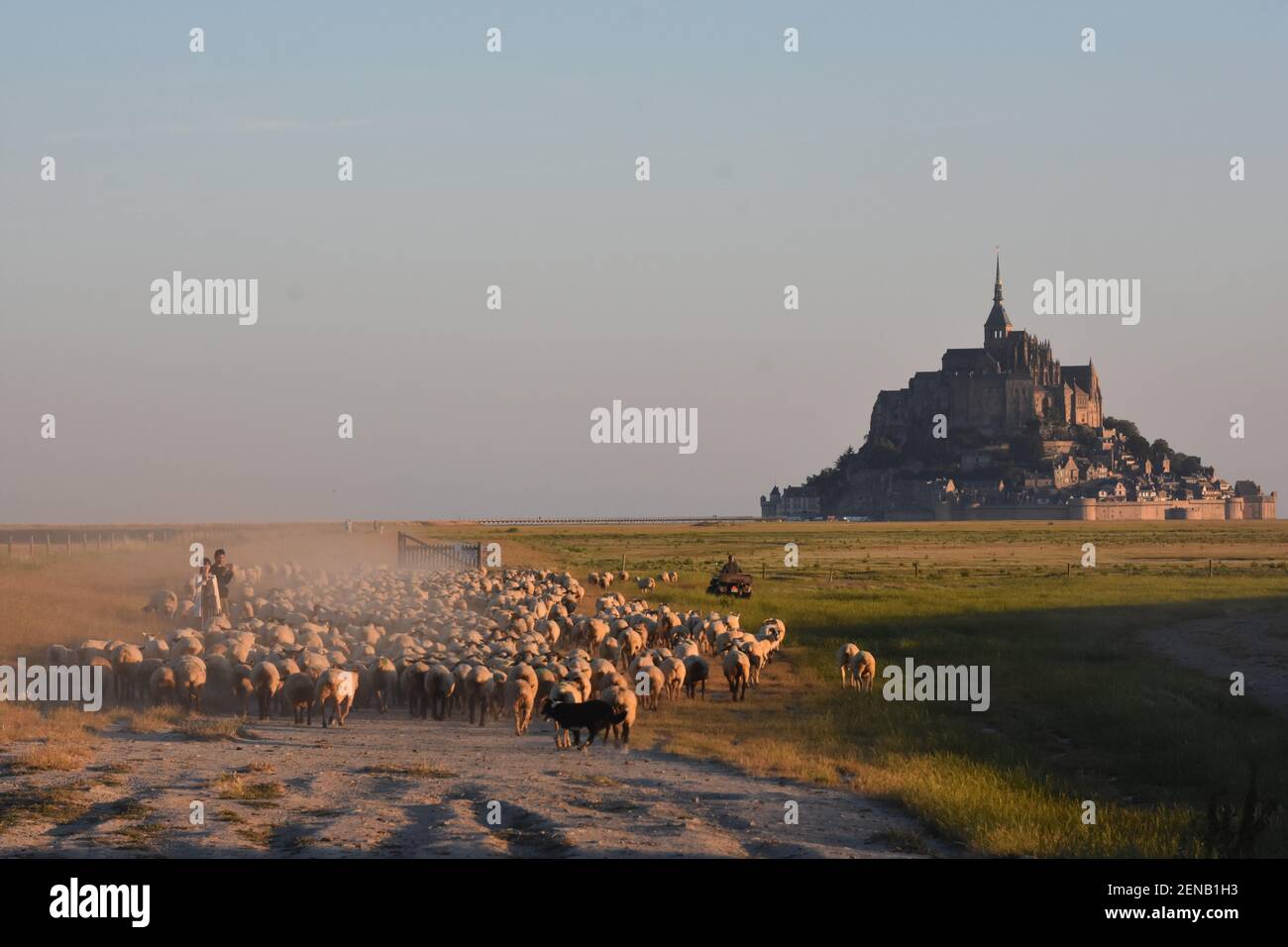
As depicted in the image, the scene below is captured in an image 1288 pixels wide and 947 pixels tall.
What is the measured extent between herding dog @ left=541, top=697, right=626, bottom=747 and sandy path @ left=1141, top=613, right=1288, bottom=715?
44.4 ft

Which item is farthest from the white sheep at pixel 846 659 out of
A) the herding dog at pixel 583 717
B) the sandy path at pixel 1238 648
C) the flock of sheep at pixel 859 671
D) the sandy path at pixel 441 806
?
the sandy path at pixel 441 806

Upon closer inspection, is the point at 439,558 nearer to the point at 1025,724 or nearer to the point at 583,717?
the point at 1025,724

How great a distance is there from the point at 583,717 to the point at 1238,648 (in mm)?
21593

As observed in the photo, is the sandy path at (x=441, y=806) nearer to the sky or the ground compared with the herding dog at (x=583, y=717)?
nearer to the ground

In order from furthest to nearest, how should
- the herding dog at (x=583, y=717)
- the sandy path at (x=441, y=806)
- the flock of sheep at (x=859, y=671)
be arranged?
the flock of sheep at (x=859, y=671) → the herding dog at (x=583, y=717) → the sandy path at (x=441, y=806)

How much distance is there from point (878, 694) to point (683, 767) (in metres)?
9.26

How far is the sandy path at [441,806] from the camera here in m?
12.1

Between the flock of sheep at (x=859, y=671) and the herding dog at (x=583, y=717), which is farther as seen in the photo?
the flock of sheep at (x=859, y=671)

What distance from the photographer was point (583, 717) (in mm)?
18438

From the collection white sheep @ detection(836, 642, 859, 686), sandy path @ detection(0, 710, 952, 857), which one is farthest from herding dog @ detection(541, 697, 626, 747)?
white sheep @ detection(836, 642, 859, 686)

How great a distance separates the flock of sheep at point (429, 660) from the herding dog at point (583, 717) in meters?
0.07

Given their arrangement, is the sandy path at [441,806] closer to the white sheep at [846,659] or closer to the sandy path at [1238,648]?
the white sheep at [846,659]

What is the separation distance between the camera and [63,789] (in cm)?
1432

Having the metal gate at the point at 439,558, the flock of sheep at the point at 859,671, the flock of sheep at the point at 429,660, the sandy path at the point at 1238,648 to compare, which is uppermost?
the metal gate at the point at 439,558
